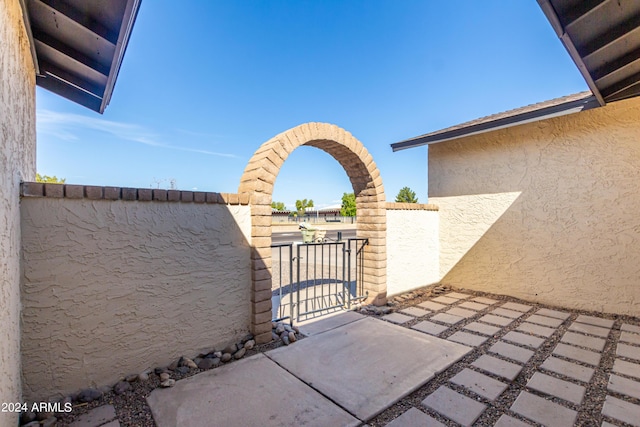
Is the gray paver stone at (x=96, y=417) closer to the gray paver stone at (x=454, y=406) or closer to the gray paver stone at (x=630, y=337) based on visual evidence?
the gray paver stone at (x=454, y=406)

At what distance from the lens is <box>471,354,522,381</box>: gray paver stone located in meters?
3.02

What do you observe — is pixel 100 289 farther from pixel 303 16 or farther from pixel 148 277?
pixel 303 16

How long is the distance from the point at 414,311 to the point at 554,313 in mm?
2642

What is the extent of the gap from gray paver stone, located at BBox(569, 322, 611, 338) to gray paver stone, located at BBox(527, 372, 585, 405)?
2.01m

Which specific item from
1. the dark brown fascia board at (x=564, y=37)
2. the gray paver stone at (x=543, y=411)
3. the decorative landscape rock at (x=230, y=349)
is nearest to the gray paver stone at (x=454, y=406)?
the gray paver stone at (x=543, y=411)

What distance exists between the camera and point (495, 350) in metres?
3.60

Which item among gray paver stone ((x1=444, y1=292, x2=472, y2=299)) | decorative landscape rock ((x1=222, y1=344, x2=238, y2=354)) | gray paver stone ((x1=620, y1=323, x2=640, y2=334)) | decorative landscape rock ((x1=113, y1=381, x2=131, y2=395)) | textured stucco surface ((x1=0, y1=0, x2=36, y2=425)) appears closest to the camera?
textured stucco surface ((x1=0, y1=0, x2=36, y2=425))

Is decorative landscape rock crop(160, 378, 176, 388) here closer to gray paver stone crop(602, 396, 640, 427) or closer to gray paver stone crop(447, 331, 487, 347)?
gray paver stone crop(447, 331, 487, 347)

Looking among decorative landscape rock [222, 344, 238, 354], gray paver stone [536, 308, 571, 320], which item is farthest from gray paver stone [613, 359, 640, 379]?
decorative landscape rock [222, 344, 238, 354]

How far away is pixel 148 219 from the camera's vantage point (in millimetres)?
2945

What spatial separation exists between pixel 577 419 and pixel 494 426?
78 centimetres

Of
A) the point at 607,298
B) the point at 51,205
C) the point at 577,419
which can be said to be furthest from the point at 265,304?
the point at 607,298

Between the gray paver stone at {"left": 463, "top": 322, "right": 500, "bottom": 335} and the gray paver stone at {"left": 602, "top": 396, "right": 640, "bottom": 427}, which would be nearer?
the gray paver stone at {"left": 602, "top": 396, "right": 640, "bottom": 427}

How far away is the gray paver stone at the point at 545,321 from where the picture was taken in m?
4.52
